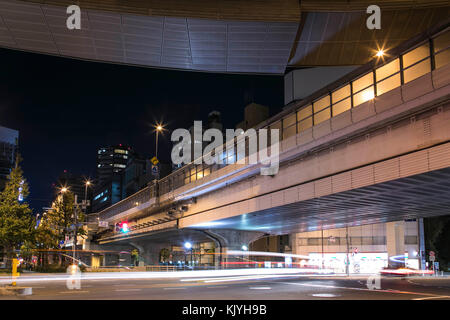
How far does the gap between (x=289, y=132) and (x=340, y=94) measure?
5614 mm

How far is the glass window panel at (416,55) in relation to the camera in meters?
20.4

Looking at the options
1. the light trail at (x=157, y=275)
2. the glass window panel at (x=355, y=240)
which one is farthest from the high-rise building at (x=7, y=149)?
the light trail at (x=157, y=275)

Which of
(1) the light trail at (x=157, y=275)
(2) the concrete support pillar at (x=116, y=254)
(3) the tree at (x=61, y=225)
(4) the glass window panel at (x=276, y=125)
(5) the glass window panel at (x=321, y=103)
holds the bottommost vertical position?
(2) the concrete support pillar at (x=116, y=254)

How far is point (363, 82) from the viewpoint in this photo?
24.3 m

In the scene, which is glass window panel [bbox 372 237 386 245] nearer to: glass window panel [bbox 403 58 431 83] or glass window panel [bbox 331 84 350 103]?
glass window panel [bbox 331 84 350 103]

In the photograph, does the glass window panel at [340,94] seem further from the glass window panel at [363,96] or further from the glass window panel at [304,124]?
the glass window panel at [304,124]

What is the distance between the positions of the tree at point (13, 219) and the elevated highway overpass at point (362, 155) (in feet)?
62.6

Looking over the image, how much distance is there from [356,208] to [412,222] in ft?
163

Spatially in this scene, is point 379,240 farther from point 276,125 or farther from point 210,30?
point 210,30

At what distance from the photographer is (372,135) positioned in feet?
75.9

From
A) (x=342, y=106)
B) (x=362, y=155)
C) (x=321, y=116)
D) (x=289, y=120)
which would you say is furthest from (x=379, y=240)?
(x=362, y=155)

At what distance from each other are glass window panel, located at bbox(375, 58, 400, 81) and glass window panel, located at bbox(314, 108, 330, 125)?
185 inches

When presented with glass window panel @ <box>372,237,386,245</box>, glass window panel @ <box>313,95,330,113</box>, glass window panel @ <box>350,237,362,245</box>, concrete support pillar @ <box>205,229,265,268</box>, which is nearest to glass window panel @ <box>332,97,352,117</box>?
glass window panel @ <box>313,95,330,113</box>
